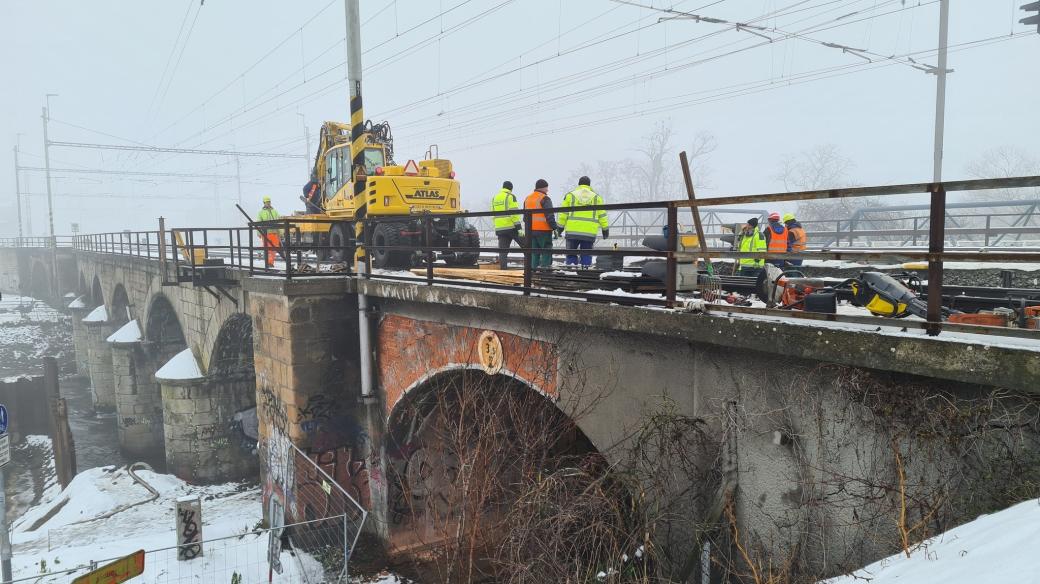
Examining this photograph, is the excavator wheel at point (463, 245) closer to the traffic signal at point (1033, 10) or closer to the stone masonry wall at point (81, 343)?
the traffic signal at point (1033, 10)

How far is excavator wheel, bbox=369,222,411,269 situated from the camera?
11.3m

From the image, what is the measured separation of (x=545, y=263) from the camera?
9977 mm

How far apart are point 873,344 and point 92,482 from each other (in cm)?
2023

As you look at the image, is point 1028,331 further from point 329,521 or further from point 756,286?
point 329,521

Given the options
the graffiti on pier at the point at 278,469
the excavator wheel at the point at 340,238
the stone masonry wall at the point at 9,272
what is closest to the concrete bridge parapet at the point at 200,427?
the excavator wheel at the point at 340,238

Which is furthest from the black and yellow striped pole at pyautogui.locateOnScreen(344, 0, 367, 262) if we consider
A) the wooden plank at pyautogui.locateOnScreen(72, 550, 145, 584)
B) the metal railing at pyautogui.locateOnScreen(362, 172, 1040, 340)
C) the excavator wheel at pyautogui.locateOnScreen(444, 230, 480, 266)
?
the metal railing at pyautogui.locateOnScreen(362, 172, 1040, 340)

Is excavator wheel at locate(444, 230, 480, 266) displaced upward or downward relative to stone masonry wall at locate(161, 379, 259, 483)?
upward

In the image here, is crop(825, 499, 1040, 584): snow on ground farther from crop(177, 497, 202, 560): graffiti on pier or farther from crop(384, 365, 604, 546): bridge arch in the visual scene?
crop(177, 497, 202, 560): graffiti on pier

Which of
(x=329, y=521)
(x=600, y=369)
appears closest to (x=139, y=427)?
(x=329, y=521)

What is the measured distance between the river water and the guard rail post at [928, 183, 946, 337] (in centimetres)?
2184

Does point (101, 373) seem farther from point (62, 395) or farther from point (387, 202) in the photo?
point (387, 202)

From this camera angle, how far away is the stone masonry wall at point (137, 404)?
2211 cm

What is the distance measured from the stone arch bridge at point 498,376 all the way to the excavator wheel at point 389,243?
1.47 meters

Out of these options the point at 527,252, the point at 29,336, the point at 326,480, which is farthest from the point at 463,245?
the point at 29,336
